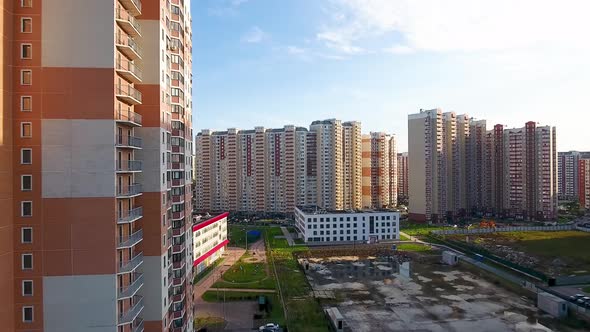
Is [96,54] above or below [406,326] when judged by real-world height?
above

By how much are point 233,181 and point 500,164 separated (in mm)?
61497

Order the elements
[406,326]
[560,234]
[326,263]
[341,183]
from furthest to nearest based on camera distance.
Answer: [341,183], [560,234], [326,263], [406,326]

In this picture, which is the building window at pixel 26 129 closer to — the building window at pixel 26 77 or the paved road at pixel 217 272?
the building window at pixel 26 77

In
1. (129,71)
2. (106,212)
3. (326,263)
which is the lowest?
(326,263)

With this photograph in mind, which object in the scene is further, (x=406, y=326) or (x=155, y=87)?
(x=406, y=326)

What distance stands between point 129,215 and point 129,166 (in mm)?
1838

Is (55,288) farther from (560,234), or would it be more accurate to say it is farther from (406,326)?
(560,234)

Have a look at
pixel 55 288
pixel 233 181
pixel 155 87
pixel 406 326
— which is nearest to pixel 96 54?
pixel 155 87

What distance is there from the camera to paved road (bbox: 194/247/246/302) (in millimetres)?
39156

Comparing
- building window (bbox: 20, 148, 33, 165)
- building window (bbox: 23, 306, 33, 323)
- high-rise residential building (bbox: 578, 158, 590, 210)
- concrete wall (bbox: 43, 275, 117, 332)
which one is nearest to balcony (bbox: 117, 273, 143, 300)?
concrete wall (bbox: 43, 275, 117, 332)

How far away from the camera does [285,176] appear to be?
9162 centimetres

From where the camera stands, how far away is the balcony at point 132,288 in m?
14.1

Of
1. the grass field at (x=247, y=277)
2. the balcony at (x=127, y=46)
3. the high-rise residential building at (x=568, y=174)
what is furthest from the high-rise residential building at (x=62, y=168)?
the high-rise residential building at (x=568, y=174)

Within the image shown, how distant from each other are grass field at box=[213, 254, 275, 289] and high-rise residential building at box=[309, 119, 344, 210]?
1576 inches
